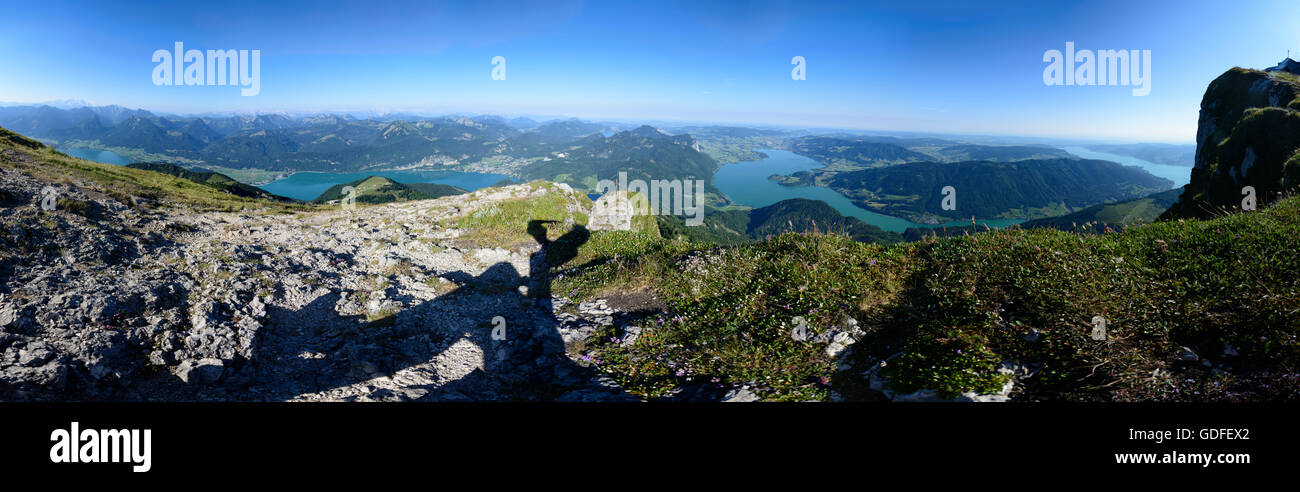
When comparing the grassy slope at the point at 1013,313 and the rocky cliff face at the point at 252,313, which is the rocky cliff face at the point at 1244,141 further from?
the rocky cliff face at the point at 252,313

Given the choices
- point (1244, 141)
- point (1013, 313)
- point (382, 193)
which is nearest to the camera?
point (1013, 313)

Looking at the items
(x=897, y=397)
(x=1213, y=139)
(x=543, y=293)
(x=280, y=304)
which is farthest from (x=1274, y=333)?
(x=1213, y=139)

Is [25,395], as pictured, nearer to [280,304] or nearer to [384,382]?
[384,382]

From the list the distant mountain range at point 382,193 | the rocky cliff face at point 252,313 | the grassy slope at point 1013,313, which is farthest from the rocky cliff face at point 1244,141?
the distant mountain range at point 382,193

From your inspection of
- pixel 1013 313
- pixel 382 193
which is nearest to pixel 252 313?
pixel 1013 313

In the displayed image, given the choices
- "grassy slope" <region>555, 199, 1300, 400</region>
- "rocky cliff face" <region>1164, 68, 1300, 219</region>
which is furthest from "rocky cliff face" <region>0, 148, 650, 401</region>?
"rocky cliff face" <region>1164, 68, 1300, 219</region>

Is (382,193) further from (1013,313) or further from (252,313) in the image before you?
(1013,313)

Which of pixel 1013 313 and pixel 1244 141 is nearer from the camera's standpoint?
pixel 1013 313
